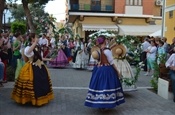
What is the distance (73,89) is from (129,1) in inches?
961

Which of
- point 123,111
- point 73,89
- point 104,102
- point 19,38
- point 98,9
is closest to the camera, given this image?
point 104,102

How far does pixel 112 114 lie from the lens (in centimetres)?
685

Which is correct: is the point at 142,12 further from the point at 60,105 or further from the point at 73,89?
the point at 60,105

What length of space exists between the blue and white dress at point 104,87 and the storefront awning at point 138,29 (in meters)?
23.0

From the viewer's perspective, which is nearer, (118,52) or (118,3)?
(118,52)

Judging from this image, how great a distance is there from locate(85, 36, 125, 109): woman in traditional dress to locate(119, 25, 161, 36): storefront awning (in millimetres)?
23016

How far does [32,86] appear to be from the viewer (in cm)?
717

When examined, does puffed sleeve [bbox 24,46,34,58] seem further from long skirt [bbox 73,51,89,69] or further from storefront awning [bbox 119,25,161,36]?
→ storefront awning [bbox 119,25,161,36]

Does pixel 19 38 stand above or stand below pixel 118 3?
below

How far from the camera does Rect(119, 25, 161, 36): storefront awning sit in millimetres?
30108

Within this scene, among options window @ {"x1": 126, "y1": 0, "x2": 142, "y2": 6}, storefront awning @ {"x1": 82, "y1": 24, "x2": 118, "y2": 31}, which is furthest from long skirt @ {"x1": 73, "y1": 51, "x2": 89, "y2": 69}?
window @ {"x1": 126, "y1": 0, "x2": 142, "y2": 6}

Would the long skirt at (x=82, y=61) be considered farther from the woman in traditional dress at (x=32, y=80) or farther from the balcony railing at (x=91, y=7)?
the balcony railing at (x=91, y=7)

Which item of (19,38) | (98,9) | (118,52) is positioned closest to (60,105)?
(118,52)

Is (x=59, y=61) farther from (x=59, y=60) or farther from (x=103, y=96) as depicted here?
(x=103, y=96)
